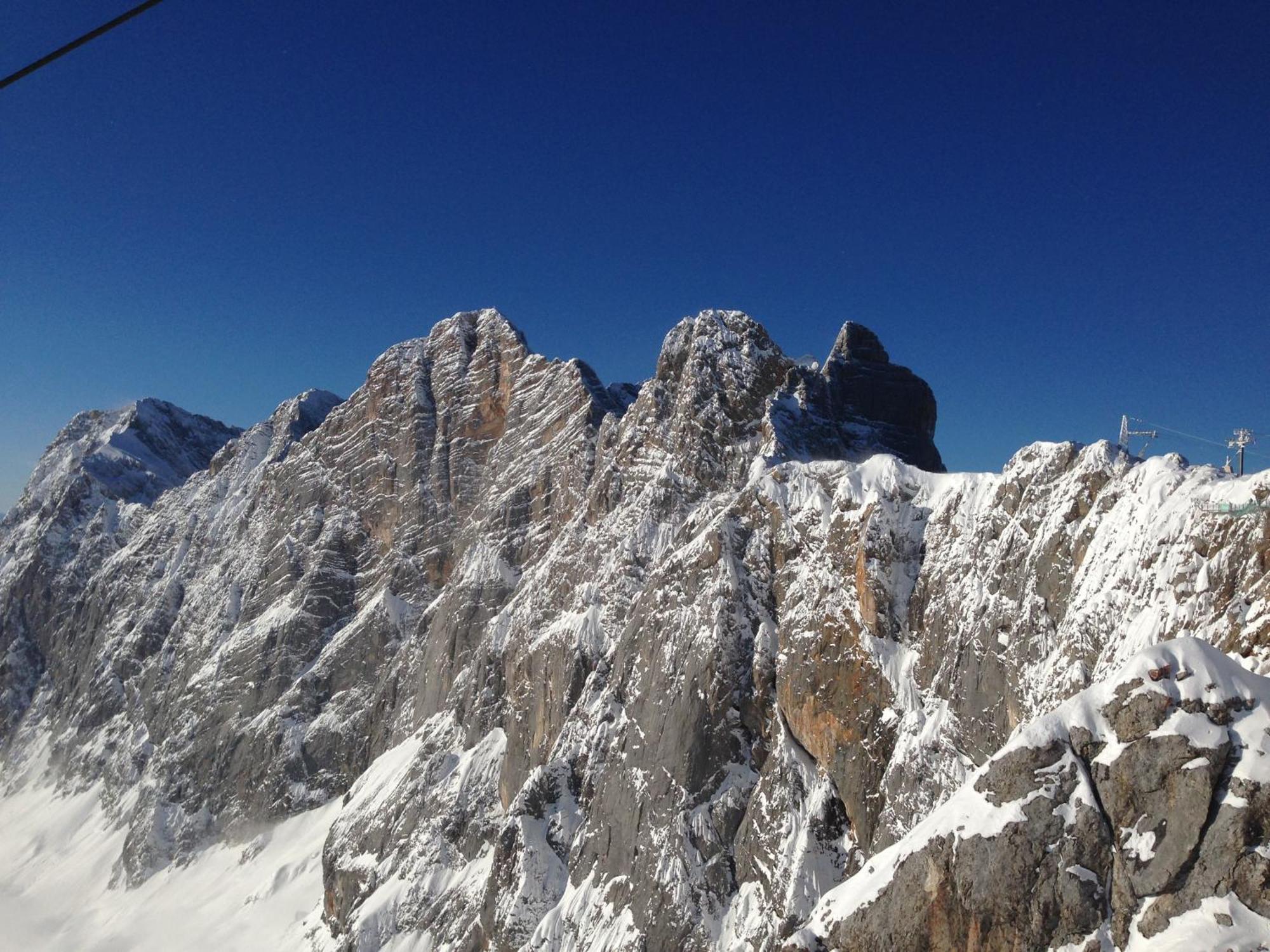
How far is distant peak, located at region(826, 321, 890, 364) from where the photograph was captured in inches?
3952

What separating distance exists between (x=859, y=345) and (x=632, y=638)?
48.1 metres

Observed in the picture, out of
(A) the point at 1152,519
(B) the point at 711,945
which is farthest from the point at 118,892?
(A) the point at 1152,519

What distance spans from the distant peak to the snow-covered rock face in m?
0.57

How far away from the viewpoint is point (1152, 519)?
36.8 meters

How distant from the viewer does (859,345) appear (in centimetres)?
10125

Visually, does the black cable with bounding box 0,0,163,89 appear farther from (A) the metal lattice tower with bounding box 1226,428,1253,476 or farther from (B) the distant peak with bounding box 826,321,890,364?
(B) the distant peak with bounding box 826,321,890,364

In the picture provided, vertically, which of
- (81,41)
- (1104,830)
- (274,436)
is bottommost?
(1104,830)

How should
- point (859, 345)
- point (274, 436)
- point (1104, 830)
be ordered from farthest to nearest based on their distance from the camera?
point (274, 436) → point (859, 345) → point (1104, 830)

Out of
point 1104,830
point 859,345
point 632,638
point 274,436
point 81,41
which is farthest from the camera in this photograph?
point 274,436

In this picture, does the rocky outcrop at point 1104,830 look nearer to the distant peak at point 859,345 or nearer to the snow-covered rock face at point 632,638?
the snow-covered rock face at point 632,638

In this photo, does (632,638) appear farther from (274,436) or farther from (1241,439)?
(274,436)

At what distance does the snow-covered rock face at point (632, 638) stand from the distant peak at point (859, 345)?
573 millimetres

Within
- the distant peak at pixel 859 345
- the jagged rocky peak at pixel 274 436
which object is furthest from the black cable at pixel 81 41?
the jagged rocky peak at pixel 274 436

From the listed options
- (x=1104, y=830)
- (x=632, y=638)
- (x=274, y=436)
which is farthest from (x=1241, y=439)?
(x=274, y=436)
